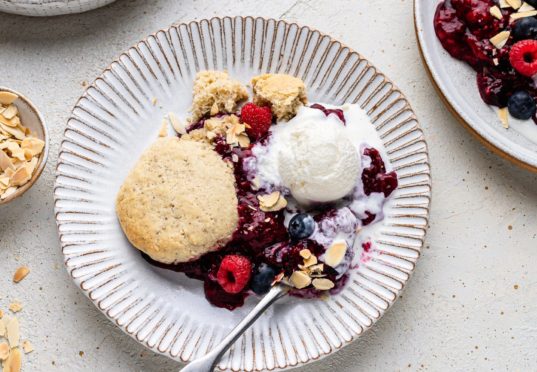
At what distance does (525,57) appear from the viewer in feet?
6.45

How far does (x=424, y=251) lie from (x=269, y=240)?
49 centimetres

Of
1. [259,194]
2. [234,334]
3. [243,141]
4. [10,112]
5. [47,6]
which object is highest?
[47,6]

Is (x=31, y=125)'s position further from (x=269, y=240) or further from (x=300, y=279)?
(x=300, y=279)

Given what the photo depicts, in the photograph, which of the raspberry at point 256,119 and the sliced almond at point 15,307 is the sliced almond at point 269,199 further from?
the sliced almond at point 15,307

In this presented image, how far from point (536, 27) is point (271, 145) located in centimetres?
82

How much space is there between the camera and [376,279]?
6.23 ft

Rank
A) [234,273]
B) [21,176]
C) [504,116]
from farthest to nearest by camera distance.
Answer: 1. [504,116]
2. [21,176]
3. [234,273]

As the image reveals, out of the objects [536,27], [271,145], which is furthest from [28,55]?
[536,27]

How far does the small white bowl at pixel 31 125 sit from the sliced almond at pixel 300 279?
29.4 inches

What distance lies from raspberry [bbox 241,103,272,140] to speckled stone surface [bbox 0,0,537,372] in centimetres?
37

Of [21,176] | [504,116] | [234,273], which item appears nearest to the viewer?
[234,273]

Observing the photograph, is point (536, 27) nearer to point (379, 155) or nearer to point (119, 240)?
point (379, 155)

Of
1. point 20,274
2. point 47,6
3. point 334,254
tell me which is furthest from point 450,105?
point 20,274

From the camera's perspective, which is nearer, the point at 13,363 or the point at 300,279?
the point at 300,279
